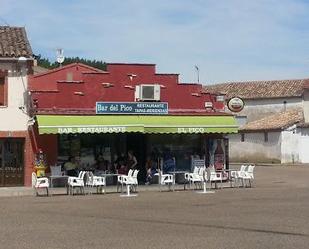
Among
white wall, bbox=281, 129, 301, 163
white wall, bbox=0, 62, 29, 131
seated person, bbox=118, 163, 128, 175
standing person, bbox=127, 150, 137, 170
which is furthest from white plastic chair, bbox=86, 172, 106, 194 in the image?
white wall, bbox=281, 129, 301, 163

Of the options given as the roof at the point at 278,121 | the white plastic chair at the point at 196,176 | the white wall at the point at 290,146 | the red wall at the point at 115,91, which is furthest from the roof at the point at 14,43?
the white wall at the point at 290,146

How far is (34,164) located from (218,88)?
1842 inches

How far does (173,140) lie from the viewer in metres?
33.8

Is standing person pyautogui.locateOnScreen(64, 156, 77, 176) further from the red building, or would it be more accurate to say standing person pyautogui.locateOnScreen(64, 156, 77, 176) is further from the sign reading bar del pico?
the sign reading bar del pico

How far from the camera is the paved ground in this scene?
12.6 m

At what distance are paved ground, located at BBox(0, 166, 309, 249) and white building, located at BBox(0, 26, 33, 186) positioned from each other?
549 cm

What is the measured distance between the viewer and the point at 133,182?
2692 centimetres

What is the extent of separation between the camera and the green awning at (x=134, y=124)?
29.4 m

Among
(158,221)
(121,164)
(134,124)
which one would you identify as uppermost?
(134,124)

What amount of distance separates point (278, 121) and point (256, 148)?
3.23m

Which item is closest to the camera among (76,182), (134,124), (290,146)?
(76,182)

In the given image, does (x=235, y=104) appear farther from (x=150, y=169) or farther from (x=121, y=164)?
(x=121, y=164)

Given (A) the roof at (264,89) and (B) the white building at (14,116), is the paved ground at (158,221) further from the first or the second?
(A) the roof at (264,89)

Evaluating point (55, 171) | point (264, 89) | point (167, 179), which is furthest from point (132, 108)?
point (264, 89)
